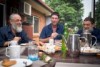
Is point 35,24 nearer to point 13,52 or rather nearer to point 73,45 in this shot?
point 73,45

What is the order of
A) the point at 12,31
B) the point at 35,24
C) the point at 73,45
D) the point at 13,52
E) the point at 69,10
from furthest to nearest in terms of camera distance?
1. the point at 69,10
2. the point at 35,24
3. the point at 12,31
4. the point at 73,45
5. the point at 13,52

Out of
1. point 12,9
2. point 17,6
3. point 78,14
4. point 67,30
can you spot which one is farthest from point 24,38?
point 78,14

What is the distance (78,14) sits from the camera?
1482 cm

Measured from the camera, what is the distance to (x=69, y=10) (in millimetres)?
15227

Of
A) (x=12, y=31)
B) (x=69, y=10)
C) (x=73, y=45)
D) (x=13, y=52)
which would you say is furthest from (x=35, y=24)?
(x=13, y=52)

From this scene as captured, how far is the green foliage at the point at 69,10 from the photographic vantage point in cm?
1472

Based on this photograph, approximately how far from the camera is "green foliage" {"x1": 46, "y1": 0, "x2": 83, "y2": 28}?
14.7 m

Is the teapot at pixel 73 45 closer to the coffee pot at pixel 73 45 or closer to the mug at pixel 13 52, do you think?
the coffee pot at pixel 73 45

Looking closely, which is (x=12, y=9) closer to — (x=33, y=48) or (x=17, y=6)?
(x=17, y=6)

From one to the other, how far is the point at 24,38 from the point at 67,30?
1.35 metres

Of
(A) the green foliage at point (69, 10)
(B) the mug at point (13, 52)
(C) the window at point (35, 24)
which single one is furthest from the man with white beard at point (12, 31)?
(A) the green foliage at point (69, 10)

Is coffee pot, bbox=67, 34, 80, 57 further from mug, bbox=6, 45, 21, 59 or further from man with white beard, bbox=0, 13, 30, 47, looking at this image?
man with white beard, bbox=0, 13, 30, 47

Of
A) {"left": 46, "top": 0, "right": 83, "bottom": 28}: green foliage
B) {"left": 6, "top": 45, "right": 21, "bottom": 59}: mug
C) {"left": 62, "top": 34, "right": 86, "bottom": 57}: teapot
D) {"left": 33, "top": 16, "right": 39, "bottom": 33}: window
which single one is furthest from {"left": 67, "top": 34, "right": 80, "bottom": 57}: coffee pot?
{"left": 46, "top": 0, "right": 83, "bottom": 28}: green foliage

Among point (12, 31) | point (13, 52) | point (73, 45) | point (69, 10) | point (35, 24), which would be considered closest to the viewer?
point (13, 52)
